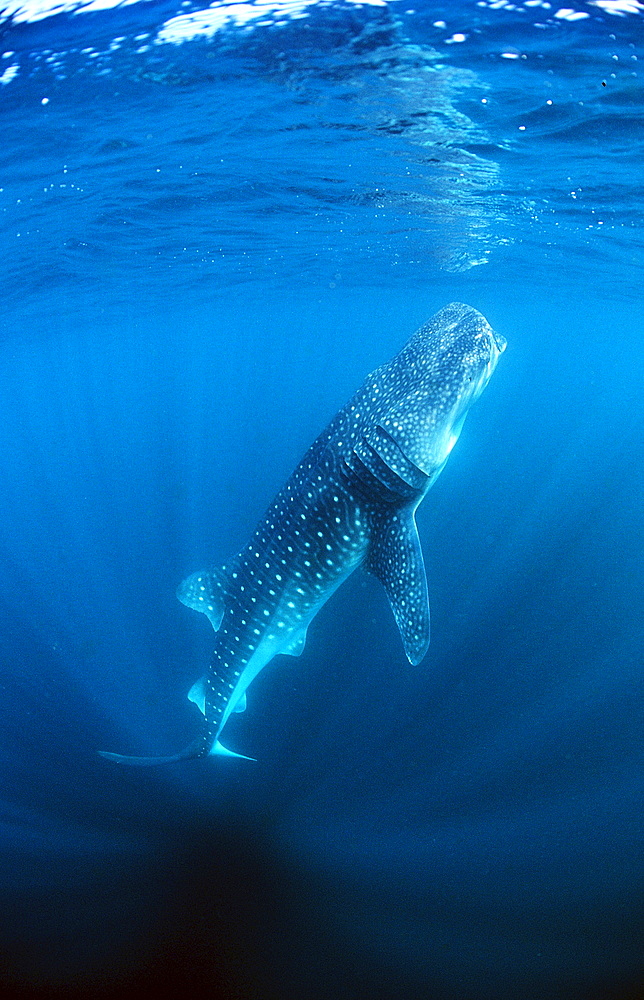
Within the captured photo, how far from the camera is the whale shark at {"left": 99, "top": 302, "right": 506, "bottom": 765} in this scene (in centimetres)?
474

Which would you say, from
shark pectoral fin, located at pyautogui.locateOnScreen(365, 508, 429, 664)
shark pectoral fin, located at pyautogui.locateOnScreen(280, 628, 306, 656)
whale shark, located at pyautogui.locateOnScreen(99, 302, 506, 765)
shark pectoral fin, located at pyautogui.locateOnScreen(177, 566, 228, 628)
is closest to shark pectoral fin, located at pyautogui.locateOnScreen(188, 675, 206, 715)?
whale shark, located at pyautogui.locateOnScreen(99, 302, 506, 765)

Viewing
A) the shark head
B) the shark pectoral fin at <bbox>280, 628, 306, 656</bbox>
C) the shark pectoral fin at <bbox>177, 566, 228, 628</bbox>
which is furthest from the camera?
the shark pectoral fin at <bbox>280, 628, 306, 656</bbox>

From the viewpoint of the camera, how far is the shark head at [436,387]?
469 cm

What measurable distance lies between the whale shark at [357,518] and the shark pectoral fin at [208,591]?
0.01 m

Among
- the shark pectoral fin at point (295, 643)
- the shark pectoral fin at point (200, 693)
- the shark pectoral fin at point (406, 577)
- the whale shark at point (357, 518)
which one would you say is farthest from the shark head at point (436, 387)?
the shark pectoral fin at point (200, 693)

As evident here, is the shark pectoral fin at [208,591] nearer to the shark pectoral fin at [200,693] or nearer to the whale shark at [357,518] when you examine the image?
the whale shark at [357,518]

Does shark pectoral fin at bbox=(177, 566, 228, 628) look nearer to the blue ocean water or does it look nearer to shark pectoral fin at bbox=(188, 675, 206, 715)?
shark pectoral fin at bbox=(188, 675, 206, 715)

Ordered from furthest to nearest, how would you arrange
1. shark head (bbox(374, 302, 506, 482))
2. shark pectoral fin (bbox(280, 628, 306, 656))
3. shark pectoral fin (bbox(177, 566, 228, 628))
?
1. shark pectoral fin (bbox(280, 628, 306, 656))
2. shark pectoral fin (bbox(177, 566, 228, 628))
3. shark head (bbox(374, 302, 506, 482))

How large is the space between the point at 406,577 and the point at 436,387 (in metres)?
1.64

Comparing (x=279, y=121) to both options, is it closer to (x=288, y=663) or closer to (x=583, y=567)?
(x=288, y=663)

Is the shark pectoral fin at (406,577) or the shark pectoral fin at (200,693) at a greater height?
the shark pectoral fin at (406,577)

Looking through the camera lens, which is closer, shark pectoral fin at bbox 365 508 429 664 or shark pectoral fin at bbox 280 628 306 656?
shark pectoral fin at bbox 365 508 429 664

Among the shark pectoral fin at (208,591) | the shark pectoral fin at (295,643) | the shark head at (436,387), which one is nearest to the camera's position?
the shark head at (436,387)

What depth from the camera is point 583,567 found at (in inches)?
435
